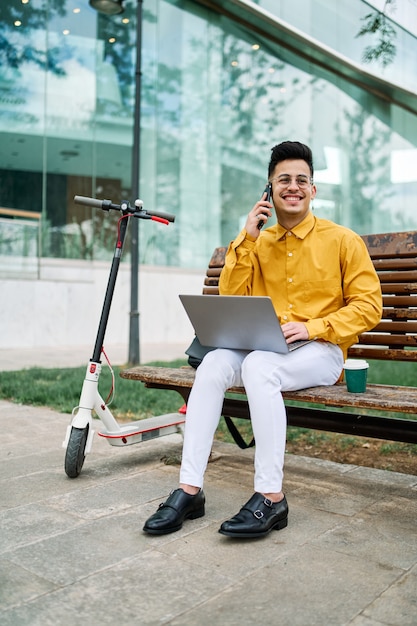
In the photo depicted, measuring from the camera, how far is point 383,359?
3314mm

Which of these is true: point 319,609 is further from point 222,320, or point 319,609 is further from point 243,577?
point 222,320

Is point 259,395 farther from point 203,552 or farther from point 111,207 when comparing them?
point 111,207

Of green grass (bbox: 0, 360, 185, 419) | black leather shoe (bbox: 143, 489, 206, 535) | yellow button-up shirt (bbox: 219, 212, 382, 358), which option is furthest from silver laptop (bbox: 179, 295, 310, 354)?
green grass (bbox: 0, 360, 185, 419)

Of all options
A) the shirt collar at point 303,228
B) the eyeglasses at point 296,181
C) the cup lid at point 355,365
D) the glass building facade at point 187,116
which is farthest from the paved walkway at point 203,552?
the glass building facade at point 187,116

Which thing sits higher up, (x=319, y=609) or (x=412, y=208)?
(x=412, y=208)

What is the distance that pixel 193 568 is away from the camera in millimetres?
2123

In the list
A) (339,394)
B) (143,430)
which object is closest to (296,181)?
(339,394)

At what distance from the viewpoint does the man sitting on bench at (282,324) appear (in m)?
2.49

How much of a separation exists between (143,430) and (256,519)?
3.80 feet

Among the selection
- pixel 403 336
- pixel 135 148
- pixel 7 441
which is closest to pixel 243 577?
pixel 403 336

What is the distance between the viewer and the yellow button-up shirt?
9.25ft

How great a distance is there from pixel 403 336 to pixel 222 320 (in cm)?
110

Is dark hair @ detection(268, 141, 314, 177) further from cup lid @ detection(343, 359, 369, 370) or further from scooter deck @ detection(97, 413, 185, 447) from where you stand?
scooter deck @ detection(97, 413, 185, 447)

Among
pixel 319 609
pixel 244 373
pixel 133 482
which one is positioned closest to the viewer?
pixel 319 609
